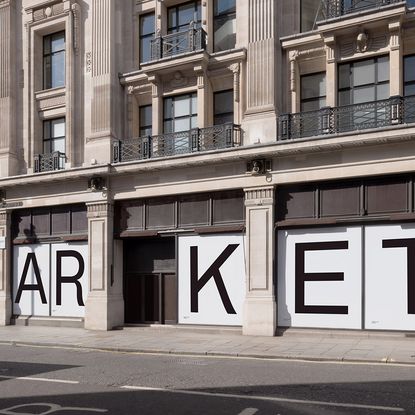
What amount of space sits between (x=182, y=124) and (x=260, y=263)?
6.07m

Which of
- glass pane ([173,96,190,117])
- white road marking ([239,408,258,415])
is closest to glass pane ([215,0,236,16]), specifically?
glass pane ([173,96,190,117])

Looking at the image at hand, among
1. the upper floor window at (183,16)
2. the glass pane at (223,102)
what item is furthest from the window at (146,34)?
the glass pane at (223,102)

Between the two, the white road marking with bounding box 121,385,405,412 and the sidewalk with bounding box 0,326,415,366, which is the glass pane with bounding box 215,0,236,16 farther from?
the white road marking with bounding box 121,385,405,412

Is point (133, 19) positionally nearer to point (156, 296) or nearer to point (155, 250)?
point (155, 250)

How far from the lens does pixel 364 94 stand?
53.9ft

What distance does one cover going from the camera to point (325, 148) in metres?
15.6

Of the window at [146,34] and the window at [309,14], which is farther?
the window at [146,34]

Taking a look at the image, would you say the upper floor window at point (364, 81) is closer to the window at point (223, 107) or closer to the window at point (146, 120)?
the window at point (223, 107)

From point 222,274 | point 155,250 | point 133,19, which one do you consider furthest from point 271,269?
point 133,19

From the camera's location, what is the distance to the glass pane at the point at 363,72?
53.7 feet

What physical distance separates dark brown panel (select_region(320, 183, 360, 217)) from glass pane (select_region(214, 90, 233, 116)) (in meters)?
4.74

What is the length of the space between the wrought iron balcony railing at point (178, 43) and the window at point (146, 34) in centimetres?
83

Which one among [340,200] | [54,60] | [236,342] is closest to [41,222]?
[54,60]

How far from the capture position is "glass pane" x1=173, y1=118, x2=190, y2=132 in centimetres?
1933
